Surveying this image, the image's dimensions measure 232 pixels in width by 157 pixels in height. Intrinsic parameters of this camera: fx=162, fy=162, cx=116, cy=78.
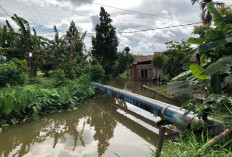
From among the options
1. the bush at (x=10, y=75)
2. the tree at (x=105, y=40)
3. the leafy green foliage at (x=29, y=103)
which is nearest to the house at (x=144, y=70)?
the tree at (x=105, y=40)

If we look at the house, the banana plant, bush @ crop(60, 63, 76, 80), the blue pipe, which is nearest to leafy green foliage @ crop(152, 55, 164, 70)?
the house

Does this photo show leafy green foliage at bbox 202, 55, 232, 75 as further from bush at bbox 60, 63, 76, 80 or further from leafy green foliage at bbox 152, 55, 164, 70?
leafy green foliage at bbox 152, 55, 164, 70

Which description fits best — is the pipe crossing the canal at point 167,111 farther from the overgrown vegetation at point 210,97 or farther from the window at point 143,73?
the window at point 143,73

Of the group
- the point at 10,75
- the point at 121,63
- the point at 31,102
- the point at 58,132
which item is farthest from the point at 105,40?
the point at 58,132

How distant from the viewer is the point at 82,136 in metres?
4.40

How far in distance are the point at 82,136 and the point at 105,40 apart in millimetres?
17908

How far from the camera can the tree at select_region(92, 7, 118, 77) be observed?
20.9m

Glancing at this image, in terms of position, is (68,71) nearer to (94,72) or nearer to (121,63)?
(94,72)

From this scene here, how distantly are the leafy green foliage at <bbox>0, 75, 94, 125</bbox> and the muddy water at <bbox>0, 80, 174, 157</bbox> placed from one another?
359 mm

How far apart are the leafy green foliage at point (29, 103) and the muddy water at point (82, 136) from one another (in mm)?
359

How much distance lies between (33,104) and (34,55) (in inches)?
239

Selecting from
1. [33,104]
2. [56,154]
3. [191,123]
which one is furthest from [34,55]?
[191,123]

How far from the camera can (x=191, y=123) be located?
11.7 ft

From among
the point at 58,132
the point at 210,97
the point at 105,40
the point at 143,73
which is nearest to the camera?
the point at 210,97
